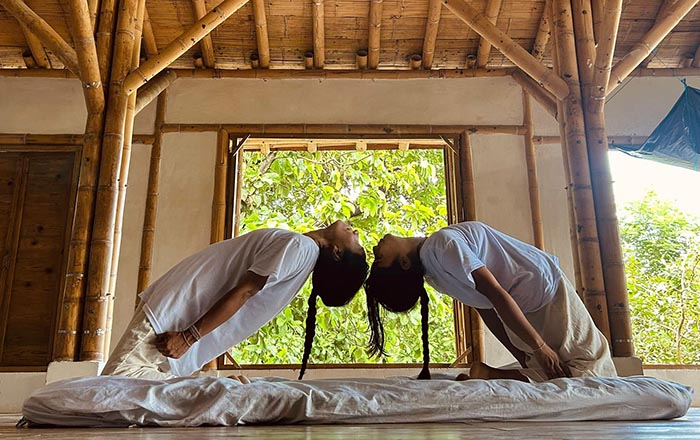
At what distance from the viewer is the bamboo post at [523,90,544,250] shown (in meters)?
4.23

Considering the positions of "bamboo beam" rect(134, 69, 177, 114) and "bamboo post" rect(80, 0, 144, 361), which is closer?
"bamboo post" rect(80, 0, 144, 361)

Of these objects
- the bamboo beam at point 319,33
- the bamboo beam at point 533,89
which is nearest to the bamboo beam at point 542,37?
the bamboo beam at point 533,89

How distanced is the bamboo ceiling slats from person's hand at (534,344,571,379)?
304 cm

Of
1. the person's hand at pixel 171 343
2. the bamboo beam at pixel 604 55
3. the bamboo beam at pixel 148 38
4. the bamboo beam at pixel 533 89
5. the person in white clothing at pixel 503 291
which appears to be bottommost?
the person's hand at pixel 171 343

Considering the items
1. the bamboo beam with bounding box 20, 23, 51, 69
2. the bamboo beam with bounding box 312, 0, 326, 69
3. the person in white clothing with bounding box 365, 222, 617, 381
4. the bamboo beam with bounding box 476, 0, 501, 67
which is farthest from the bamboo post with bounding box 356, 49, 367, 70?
the person in white clothing with bounding box 365, 222, 617, 381

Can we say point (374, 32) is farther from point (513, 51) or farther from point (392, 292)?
point (392, 292)

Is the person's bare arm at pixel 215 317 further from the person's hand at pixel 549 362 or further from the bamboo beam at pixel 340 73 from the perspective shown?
the bamboo beam at pixel 340 73

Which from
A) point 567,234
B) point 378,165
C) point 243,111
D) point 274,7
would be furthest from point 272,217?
point 567,234

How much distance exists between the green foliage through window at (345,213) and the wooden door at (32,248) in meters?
2.28

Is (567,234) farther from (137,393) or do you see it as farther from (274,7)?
(137,393)

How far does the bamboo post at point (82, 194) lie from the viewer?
289cm

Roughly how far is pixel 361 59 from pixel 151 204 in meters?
1.84

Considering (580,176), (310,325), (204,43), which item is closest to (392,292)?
(310,325)

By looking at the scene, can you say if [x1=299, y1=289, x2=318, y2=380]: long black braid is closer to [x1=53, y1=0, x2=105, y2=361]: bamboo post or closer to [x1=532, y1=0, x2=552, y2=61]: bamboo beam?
[x1=53, y1=0, x2=105, y2=361]: bamboo post
